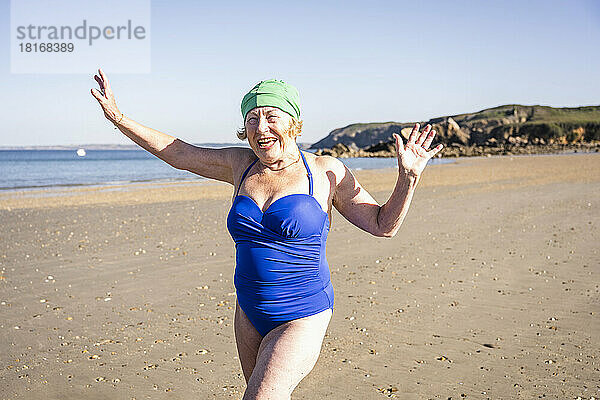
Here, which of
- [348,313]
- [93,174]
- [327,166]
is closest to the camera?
[327,166]

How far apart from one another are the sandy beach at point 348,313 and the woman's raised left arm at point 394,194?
6.59 ft

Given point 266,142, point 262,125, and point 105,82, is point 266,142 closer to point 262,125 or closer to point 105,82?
point 262,125

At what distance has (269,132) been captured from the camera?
2998 mm

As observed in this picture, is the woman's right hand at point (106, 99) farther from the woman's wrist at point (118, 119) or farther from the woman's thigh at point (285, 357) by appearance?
the woman's thigh at point (285, 357)

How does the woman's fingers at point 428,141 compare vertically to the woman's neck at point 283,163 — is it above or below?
above

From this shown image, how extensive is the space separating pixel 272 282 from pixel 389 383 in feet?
7.78

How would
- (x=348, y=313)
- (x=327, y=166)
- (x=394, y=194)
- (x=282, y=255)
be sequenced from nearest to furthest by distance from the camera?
(x=282, y=255), (x=394, y=194), (x=327, y=166), (x=348, y=313)

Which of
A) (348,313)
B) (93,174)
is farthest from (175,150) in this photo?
(93,174)

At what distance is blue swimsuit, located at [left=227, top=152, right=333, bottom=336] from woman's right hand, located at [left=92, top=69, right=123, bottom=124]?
1.06 m

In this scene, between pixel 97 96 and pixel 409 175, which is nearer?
pixel 409 175

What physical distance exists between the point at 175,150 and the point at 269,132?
74 cm

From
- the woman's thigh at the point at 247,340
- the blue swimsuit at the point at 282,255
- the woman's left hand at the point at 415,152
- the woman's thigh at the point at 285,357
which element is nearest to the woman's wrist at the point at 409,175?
the woman's left hand at the point at 415,152

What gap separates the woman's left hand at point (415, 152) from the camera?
3.00 meters

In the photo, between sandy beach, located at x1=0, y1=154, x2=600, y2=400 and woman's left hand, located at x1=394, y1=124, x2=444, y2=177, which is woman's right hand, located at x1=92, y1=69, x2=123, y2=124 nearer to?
woman's left hand, located at x1=394, y1=124, x2=444, y2=177
